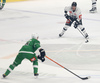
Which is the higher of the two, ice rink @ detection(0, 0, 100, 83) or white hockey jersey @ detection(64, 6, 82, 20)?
white hockey jersey @ detection(64, 6, 82, 20)

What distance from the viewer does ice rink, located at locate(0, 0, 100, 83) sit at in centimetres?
912

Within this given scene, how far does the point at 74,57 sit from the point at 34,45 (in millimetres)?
2847

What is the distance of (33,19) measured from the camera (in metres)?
18.7

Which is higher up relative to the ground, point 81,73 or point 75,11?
point 75,11

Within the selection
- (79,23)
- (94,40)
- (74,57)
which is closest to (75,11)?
(79,23)

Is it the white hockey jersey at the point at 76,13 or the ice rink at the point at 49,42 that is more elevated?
the white hockey jersey at the point at 76,13

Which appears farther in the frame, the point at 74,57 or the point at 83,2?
the point at 83,2

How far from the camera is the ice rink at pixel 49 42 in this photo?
359 inches

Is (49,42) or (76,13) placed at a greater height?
(76,13)

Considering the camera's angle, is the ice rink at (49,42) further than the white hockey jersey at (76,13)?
No

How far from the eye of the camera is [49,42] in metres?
13.4

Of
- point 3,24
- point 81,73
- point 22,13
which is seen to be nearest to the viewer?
point 81,73

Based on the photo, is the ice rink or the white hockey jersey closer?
the ice rink

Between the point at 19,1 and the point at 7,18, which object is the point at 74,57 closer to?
the point at 7,18
